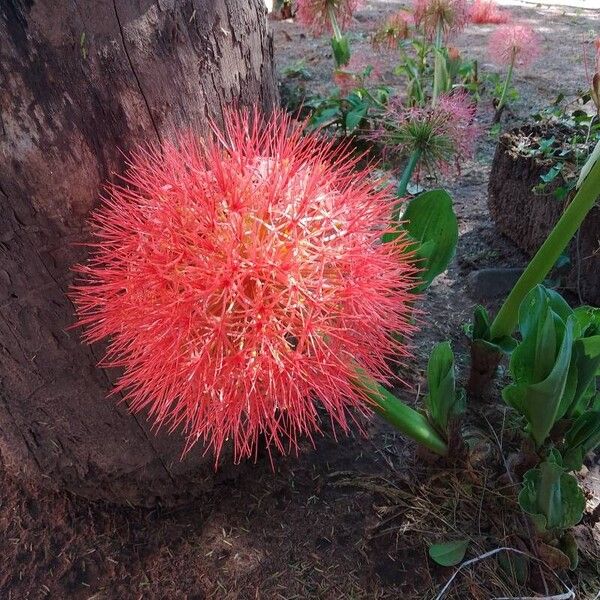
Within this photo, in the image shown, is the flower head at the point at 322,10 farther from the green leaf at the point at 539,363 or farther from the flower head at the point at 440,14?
the green leaf at the point at 539,363

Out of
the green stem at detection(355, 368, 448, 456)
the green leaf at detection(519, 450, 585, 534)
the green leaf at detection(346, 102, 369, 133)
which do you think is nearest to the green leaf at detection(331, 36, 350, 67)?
the green leaf at detection(346, 102, 369, 133)

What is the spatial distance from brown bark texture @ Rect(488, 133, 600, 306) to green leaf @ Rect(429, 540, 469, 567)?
0.99m

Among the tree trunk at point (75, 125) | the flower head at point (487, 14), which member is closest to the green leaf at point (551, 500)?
the tree trunk at point (75, 125)

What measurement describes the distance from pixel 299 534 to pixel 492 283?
1117 mm

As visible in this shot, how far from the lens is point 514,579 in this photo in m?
1.06

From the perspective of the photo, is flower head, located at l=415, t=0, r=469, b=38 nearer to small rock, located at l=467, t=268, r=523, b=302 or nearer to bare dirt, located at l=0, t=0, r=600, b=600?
small rock, located at l=467, t=268, r=523, b=302

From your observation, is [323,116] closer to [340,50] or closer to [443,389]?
[340,50]

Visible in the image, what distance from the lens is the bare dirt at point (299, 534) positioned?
1.11 meters

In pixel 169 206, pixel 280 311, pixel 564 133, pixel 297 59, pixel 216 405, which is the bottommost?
pixel 297 59

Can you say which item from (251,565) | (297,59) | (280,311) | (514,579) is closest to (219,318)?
(280,311)

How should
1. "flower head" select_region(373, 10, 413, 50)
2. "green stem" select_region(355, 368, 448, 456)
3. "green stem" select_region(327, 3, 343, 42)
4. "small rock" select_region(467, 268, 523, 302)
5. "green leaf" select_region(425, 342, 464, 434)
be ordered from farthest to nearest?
"flower head" select_region(373, 10, 413, 50)
"green stem" select_region(327, 3, 343, 42)
"small rock" select_region(467, 268, 523, 302)
"green leaf" select_region(425, 342, 464, 434)
"green stem" select_region(355, 368, 448, 456)

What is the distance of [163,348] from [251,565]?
64 cm

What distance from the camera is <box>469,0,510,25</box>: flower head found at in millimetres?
4525

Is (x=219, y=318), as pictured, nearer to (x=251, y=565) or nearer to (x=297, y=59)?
(x=251, y=565)
